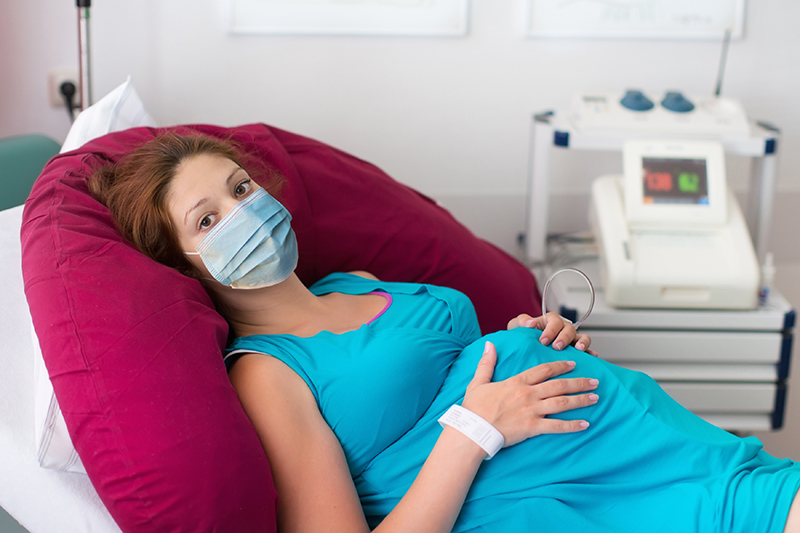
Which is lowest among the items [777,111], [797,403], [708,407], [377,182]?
[797,403]

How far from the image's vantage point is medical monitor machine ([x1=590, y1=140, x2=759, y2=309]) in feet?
5.73

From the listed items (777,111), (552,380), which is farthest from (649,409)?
(777,111)

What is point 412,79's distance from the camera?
231 cm

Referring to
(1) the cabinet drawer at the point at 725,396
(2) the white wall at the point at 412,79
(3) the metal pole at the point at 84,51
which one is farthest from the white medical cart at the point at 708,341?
(3) the metal pole at the point at 84,51

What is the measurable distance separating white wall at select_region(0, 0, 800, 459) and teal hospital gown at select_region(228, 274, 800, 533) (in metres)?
1.32

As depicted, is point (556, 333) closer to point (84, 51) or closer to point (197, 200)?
point (197, 200)

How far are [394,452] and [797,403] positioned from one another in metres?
1.81

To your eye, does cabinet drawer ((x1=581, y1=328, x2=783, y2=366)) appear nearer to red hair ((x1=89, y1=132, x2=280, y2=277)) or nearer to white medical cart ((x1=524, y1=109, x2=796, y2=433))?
white medical cart ((x1=524, y1=109, x2=796, y2=433))

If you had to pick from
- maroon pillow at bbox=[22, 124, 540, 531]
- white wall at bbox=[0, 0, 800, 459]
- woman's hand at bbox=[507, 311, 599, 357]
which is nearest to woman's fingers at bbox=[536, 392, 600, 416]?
woman's hand at bbox=[507, 311, 599, 357]

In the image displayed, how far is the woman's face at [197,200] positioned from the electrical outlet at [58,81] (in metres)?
1.32

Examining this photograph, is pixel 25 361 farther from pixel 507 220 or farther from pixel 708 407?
pixel 507 220

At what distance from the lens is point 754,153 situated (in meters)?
1.86

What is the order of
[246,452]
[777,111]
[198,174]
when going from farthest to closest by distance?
1. [777,111]
2. [198,174]
3. [246,452]

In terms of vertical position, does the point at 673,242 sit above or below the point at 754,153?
below
